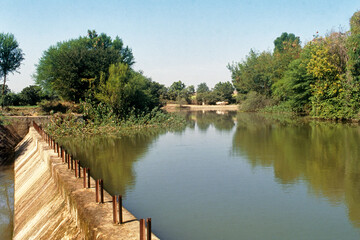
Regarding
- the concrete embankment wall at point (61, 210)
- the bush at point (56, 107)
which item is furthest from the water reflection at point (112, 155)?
the bush at point (56, 107)

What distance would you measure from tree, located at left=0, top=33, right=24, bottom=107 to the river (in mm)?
37126

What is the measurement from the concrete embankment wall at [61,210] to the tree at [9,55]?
43.0m

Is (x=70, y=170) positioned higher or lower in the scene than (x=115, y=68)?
lower

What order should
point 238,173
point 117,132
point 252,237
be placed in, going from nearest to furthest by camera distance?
1. point 252,237
2. point 238,173
3. point 117,132

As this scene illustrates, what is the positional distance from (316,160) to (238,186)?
5.63m

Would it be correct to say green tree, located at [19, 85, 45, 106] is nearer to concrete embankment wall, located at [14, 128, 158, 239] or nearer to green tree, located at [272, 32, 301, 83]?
concrete embankment wall, located at [14, 128, 158, 239]

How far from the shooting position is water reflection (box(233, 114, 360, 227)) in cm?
958

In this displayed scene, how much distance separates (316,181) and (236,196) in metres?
3.26

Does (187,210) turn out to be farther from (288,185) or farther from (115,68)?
(115,68)

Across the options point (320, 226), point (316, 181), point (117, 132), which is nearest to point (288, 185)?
point (316, 181)

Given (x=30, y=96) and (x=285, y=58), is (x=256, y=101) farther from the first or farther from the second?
(x=30, y=96)

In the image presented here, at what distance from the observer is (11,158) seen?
18.2 m

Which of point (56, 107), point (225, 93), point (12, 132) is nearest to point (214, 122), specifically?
point (56, 107)

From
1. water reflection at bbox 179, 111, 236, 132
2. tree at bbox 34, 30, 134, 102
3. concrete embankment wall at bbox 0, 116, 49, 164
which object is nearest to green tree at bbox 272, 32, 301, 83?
water reflection at bbox 179, 111, 236, 132
